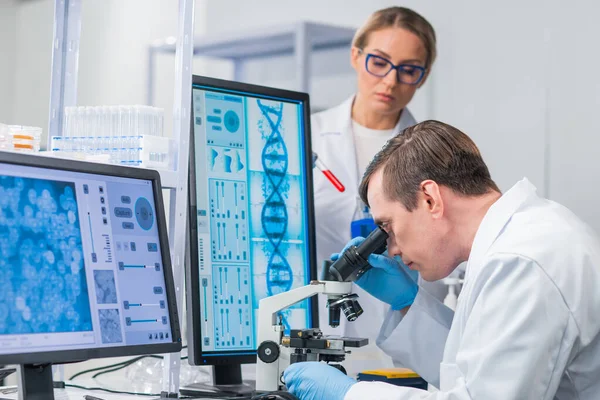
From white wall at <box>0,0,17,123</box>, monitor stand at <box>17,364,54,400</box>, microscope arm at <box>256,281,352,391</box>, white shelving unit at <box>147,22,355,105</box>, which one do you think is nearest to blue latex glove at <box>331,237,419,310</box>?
microscope arm at <box>256,281,352,391</box>

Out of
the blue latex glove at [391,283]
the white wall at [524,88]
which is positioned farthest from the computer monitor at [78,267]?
the white wall at [524,88]

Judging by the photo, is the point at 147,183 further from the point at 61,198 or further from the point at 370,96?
the point at 370,96

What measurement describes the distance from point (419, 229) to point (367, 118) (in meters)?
1.08

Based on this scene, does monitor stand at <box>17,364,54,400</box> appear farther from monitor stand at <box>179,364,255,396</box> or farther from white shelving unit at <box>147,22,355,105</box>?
white shelving unit at <box>147,22,355,105</box>

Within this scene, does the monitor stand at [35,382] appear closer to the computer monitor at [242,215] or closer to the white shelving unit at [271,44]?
the computer monitor at [242,215]

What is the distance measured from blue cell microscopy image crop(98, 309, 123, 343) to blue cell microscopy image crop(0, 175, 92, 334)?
0.03 m

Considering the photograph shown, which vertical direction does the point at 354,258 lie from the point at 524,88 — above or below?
below

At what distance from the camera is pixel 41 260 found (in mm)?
1281

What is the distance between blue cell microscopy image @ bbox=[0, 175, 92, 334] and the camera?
4.05 feet

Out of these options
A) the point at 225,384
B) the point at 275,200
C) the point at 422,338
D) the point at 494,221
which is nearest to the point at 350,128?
the point at 275,200

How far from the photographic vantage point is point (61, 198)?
1.34 meters

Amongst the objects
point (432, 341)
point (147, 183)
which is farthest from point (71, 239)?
point (432, 341)

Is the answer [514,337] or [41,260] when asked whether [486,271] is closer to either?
[514,337]

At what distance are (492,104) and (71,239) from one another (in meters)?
2.20
